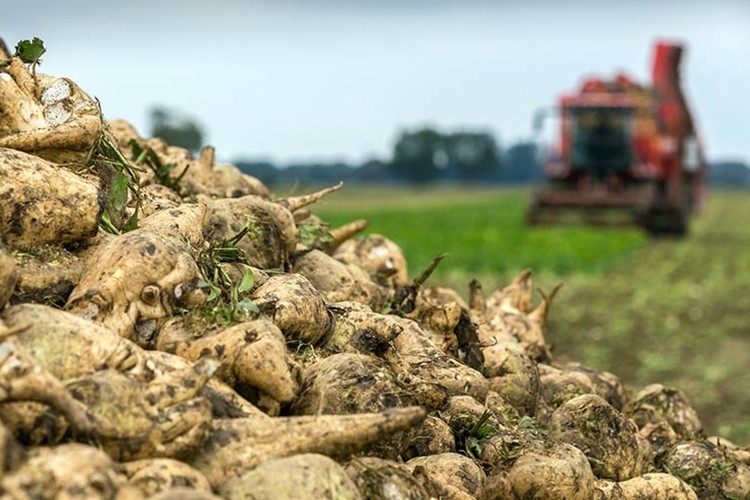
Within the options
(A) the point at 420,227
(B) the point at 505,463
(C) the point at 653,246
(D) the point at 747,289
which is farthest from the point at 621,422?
(A) the point at 420,227

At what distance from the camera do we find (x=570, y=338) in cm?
1423

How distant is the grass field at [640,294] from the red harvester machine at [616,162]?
25.6 inches

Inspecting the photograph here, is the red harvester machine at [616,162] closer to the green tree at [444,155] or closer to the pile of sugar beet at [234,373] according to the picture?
the pile of sugar beet at [234,373]

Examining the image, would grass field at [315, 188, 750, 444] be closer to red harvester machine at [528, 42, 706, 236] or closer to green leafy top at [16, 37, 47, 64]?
red harvester machine at [528, 42, 706, 236]

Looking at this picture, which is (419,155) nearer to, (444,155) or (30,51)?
(444,155)

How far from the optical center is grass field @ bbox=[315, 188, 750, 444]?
11.9m

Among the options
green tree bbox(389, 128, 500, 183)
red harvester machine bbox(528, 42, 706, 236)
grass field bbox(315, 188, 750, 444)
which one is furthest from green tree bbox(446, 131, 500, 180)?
red harvester machine bbox(528, 42, 706, 236)

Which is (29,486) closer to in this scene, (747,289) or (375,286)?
(375,286)

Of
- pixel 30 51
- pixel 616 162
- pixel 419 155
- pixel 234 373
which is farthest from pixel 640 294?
pixel 419 155

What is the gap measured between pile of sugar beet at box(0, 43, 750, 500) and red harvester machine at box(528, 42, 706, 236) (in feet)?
76.2

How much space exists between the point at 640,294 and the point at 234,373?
603 inches

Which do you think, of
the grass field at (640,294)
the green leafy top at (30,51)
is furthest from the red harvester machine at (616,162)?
the green leafy top at (30,51)

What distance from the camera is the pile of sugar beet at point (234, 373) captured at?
3033mm

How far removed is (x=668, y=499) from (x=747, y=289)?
15.5 metres
